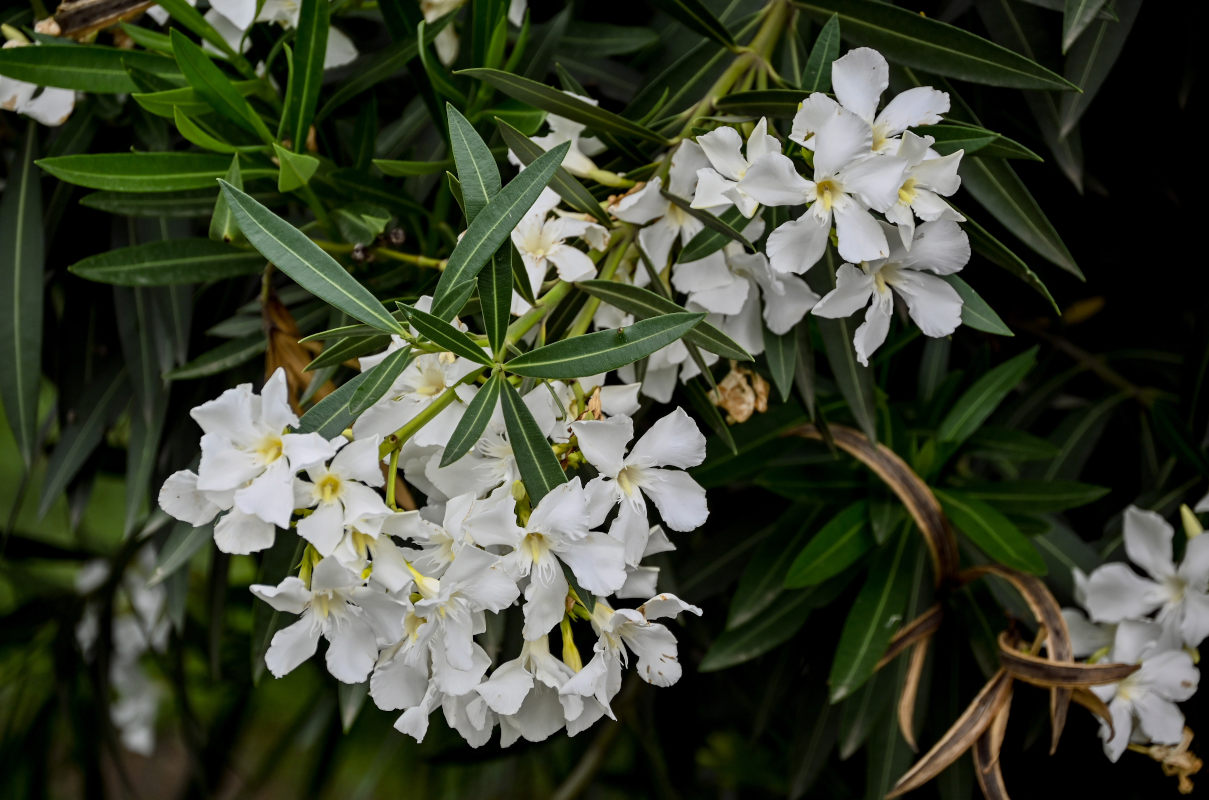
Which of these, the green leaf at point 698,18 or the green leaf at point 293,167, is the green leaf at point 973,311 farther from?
the green leaf at point 293,167

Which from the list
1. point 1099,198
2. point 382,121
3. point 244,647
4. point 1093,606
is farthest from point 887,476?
point 244,647

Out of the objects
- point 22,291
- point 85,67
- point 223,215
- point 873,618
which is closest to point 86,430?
point 22,291

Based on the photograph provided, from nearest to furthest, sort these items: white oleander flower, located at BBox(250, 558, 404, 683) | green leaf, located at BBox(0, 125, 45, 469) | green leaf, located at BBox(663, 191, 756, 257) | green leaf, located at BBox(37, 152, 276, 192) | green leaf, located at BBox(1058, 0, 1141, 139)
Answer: white oleander flower, located at BBox(250, 558, 404, 683), green leaf, located at BBox(663, 191, 756, 257), green leaf, located at BBox(37, 152, 276, 192), green leaf, located at BBox(1058, 0, 1141, 139), green leaf, located at BBox(0, 125, 45, 469)

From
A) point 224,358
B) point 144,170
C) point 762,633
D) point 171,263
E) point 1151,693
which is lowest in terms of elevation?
point 762,633

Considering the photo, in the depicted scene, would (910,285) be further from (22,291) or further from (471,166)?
(22,291)

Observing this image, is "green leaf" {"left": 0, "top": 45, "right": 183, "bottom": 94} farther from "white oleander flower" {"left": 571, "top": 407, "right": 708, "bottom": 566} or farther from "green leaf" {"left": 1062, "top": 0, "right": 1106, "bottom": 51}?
"green leaf" {"left": 1062, "top": 0, "right": 1106, "bottom": 51}

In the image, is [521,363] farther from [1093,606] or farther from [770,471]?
[1093,606]

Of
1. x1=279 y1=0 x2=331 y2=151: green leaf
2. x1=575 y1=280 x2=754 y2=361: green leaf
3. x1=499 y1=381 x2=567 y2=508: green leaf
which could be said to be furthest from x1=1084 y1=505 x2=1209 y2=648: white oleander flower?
x1=279 y1=0 x2=331 y2=151: green leaf
